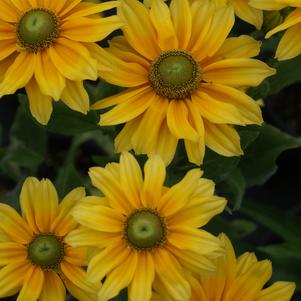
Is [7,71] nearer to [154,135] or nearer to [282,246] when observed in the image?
[154,135]

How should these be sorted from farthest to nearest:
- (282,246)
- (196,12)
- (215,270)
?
(282,246), (196,12), (215,270)

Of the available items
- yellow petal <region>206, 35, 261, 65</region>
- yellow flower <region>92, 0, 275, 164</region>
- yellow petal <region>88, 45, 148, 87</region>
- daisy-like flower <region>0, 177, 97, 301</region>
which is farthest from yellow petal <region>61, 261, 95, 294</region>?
yellow petal <region>206, 35, 261, 65</region>

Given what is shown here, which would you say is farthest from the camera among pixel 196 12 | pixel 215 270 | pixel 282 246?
pixel 282 246

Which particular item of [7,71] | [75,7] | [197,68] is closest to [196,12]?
[197,68]

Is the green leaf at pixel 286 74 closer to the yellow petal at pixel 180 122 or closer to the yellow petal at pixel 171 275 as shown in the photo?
the yellow petal at pixel 180 122

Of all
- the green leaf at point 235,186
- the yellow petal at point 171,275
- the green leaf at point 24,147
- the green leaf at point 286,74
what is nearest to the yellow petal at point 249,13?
the green leaf at point 286,74
